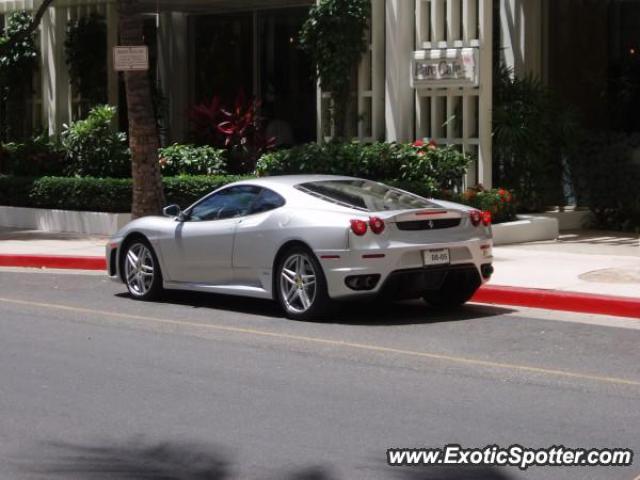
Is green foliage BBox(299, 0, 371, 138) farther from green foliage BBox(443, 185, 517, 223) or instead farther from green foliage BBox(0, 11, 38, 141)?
green foliage BBox(0, 11, 38, 141)

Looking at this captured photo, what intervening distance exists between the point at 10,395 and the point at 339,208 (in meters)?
4.30

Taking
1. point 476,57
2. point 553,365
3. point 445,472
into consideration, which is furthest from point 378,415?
point 476,57

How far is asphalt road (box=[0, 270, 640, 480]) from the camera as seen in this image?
7.03 meters

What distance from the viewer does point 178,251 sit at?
13359 mm

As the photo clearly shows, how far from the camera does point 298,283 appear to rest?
39.6ft

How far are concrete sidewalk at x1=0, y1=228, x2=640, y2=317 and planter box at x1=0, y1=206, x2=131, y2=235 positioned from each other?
290 millimetres

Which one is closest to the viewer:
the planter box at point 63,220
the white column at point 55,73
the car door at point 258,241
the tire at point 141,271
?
the car door at point 258,241

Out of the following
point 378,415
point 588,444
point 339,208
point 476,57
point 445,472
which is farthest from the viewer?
point 476,57

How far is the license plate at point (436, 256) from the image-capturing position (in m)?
11.8

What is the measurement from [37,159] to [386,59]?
24.0ft

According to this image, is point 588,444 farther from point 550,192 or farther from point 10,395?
point 550,192

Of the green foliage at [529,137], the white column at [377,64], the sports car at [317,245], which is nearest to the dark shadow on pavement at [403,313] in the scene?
the sports car at [317,245]

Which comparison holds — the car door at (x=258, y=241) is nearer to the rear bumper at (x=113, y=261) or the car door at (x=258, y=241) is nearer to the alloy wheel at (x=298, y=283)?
the alloy wheel at (x=298, y=283)

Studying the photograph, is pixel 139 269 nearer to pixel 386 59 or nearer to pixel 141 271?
pixel 141 271
